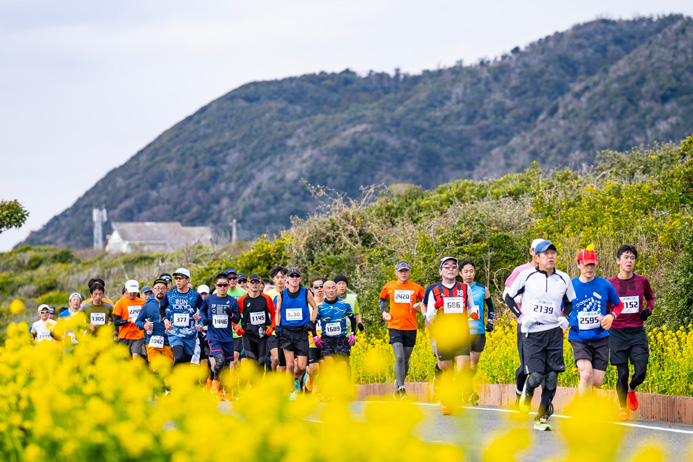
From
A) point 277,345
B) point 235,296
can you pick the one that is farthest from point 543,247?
point 235,296

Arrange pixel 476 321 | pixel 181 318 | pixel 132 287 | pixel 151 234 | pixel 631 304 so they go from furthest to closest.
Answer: pixel 151 234
pixel 132 287
pixel 181 318
pixel 476 321
pixel 631 304

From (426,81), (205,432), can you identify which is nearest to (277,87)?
(426,81)

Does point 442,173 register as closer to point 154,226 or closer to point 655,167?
point 154,226

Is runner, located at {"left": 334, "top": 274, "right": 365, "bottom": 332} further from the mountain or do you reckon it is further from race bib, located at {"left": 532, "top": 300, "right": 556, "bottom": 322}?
the mountain

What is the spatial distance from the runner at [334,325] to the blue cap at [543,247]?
4.43 m

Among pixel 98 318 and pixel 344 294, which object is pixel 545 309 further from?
pixel 98 318

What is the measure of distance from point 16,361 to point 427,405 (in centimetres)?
812

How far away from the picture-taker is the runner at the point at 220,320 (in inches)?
602

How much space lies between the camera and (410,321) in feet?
46.6

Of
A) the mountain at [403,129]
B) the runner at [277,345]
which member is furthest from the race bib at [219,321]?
the mountain at [403,129]

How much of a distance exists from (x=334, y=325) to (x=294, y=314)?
2.03ft

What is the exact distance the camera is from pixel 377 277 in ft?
74.4

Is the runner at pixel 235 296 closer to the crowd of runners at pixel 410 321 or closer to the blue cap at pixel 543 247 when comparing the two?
the crowd of runners at pixel 410 321

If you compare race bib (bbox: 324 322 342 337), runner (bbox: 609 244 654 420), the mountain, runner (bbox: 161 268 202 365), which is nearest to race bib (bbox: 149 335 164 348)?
runner (bbox: 161 268 202 365)
